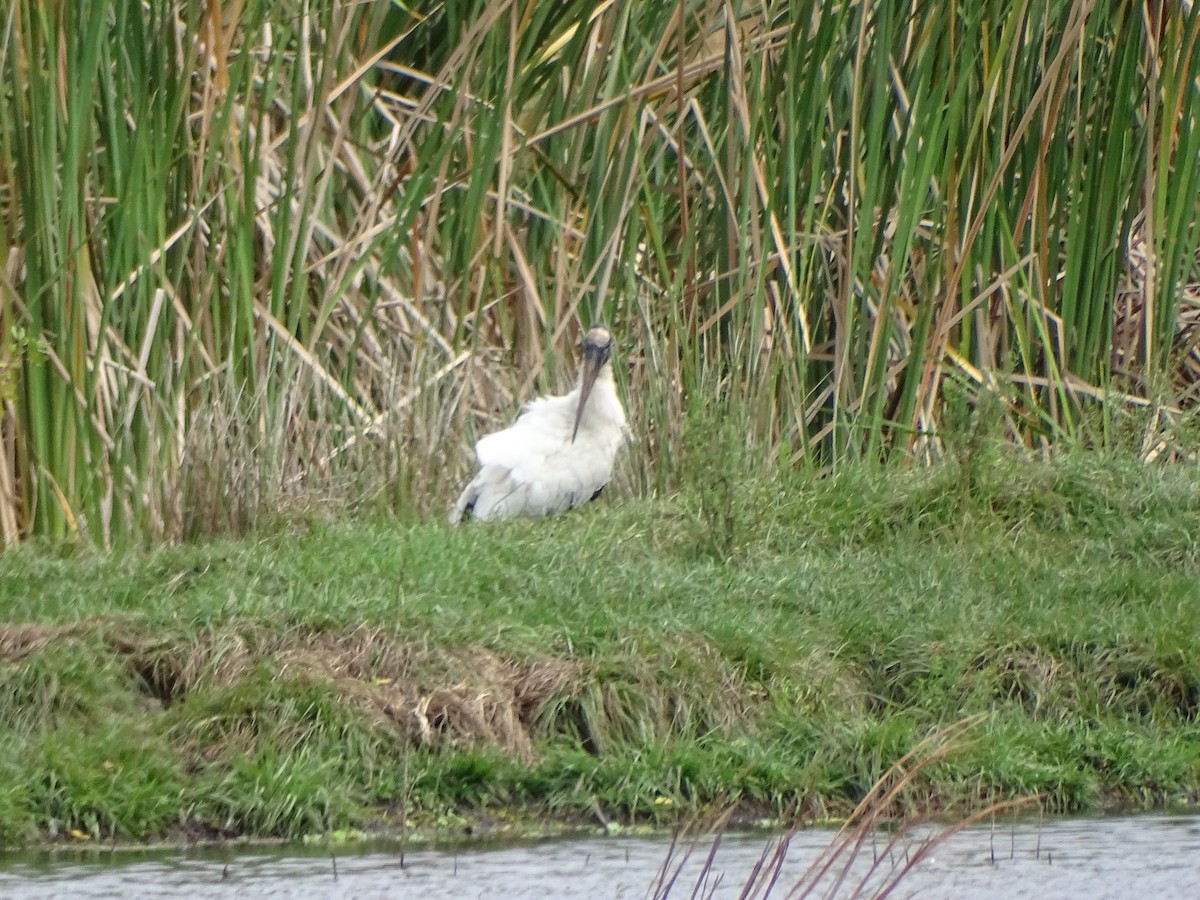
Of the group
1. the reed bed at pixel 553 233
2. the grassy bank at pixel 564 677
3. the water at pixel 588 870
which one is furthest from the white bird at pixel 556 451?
the water at pixel 588 870

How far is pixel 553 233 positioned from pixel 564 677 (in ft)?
11.8

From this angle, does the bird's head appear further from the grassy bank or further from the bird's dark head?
the grassy bank

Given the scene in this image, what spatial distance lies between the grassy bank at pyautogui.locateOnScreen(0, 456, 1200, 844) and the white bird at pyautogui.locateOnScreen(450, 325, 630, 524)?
41.9 inches

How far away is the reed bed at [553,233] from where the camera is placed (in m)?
7.55

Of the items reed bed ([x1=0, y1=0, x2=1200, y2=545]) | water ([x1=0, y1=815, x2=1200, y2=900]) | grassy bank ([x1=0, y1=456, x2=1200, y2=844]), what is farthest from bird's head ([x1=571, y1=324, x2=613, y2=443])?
water ([x1=0, y1=815, x2=1200, y2=900])

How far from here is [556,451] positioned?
8273 mm

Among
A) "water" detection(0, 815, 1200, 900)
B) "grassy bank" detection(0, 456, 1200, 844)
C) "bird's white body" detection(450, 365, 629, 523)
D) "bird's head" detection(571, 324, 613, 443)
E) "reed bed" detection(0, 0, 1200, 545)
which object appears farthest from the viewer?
"bird's head" detection(571, 324, 613, 443)

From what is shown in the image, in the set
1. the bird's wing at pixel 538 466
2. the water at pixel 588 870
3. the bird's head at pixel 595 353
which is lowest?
the bird's wing at pixel 538 466

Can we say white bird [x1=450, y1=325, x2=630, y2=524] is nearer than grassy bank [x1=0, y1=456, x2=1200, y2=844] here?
No

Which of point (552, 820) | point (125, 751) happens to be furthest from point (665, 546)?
point (125, 751)

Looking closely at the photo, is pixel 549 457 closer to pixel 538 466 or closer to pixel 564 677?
pixel 538 466

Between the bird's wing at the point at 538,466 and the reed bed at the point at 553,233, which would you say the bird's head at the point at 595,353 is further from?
the reed bed at the point at 553,233

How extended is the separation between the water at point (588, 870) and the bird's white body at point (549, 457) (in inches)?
116

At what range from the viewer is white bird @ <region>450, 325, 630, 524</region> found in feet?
27.0
